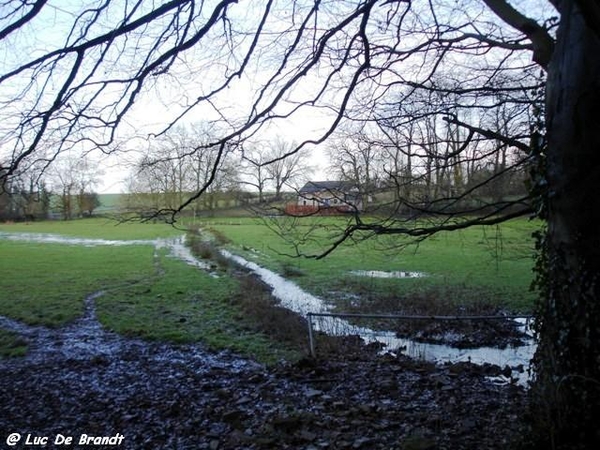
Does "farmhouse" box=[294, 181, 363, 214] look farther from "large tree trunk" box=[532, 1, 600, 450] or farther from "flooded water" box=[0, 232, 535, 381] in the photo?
"flooded water" box=[0, 232, 535, 381]

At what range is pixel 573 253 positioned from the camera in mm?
3807

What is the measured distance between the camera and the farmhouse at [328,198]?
626cm

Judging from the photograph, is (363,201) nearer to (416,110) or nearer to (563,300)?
(416,110)

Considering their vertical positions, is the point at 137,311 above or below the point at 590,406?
below

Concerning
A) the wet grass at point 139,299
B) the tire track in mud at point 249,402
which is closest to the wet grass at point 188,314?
the wet grass at point 139,299

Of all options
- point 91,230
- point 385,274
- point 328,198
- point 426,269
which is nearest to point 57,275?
point 385,274

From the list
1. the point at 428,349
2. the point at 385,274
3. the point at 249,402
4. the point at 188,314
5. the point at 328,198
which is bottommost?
the point at 428,349

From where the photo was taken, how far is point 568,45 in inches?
152

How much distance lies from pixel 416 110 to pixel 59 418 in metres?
6.66

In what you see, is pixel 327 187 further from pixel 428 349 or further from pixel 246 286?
pixel 246 286

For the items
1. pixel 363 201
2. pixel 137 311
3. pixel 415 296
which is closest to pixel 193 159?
pixel 363 201

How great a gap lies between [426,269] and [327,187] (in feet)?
55.5

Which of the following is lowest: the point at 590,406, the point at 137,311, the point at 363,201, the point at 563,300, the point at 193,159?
the point at 137,311

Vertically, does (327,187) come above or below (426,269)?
above
